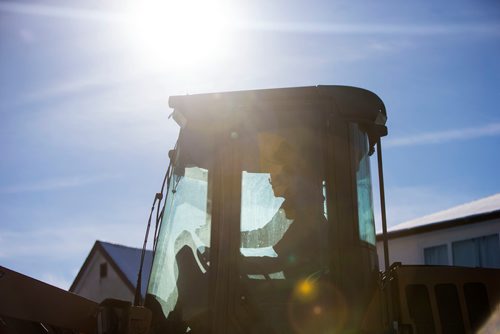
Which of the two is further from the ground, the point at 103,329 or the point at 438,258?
the point at 438,258

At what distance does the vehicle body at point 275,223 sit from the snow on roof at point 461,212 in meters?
10.6

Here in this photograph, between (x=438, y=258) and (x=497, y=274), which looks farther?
(x=438, y=258)

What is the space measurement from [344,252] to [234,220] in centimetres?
58

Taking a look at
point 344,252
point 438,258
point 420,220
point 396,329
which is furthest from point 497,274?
point 420,220

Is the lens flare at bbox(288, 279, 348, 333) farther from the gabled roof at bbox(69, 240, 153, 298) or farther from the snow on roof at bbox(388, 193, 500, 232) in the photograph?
the gabled roof at bbox(69, 240, 153, 298)

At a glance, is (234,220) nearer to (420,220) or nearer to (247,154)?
(247,154)

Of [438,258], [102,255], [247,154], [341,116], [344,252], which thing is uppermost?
[102,255]

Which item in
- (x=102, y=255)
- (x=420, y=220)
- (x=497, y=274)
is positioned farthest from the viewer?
(x=102, y=255)

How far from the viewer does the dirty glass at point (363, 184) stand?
10.4 feet

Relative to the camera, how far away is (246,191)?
307 cm

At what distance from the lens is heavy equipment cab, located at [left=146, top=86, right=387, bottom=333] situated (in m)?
2.89

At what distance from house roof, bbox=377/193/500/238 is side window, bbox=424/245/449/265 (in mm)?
465

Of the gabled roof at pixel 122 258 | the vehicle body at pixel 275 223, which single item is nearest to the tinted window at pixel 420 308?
the vehicle body at pixel 275 223

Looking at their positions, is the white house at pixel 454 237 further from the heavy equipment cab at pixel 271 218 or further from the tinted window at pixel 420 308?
the heavy equipment cab at pixel 271 218
